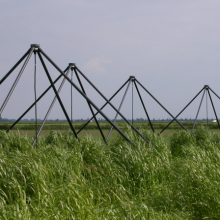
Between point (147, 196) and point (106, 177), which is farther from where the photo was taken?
point (106, 177)

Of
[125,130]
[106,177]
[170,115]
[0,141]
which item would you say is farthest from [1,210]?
[170,115]

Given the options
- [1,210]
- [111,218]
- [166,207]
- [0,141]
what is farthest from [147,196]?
[0,141]

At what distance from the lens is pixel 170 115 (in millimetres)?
13516

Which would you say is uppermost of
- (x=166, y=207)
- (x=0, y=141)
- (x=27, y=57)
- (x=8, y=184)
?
(x=27, y=57)

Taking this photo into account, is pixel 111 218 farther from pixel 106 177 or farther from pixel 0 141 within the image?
pixel 0 141

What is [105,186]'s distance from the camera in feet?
21.7

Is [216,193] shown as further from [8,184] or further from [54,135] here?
[54,135]

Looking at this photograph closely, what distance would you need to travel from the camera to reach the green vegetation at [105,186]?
4.95 metres

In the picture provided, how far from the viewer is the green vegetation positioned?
4.95 m

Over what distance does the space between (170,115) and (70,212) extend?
9.35m

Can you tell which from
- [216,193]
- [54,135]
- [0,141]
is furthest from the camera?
[54,135]

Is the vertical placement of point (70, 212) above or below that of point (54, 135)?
below

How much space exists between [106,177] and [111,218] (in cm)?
218

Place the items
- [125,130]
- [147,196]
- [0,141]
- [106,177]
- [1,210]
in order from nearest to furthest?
1. [1,210]
2. [147,196]
3. [106,177]
4. [0,141]
5. [125,130]
